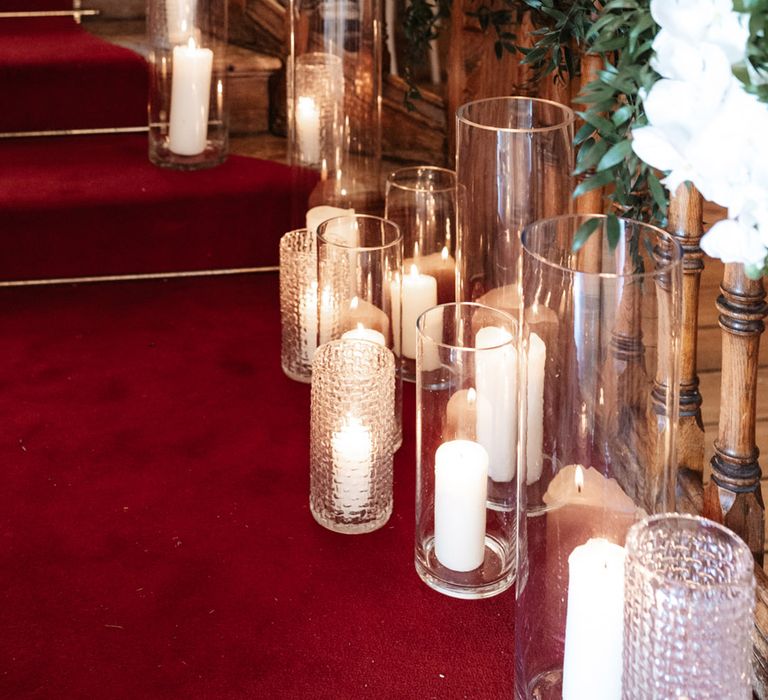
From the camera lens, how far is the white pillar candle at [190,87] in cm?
267

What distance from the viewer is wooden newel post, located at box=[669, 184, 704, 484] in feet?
4.96

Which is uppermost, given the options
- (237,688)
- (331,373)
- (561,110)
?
(561,110)

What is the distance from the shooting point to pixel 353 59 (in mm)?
2436

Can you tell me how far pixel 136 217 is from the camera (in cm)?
261

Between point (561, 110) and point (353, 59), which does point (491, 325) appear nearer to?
point (561, 110)

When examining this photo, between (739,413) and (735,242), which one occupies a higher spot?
(735,242)

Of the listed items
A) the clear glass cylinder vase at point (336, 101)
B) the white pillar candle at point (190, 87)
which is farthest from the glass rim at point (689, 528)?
the white pillar candle at point (190, 87)

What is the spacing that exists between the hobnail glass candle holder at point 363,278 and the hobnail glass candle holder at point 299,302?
0.10 m

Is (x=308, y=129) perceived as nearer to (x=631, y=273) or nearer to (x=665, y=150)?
(x=631, y=273)

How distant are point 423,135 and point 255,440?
1185 mm

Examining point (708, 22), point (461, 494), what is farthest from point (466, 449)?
point (708, 22)

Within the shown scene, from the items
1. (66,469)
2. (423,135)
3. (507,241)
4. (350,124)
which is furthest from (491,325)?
(423,135)

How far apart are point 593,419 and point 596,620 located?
0.21 meters

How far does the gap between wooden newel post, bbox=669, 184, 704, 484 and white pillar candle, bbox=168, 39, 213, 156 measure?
1.42 metres
